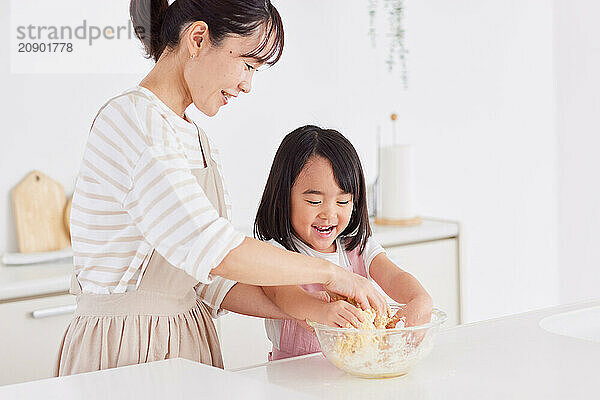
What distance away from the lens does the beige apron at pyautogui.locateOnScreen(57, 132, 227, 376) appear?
1382mm

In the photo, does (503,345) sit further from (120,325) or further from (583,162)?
(583,162)

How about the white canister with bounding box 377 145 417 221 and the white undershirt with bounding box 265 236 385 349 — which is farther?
the white canister with bounding box 377 145 417 221

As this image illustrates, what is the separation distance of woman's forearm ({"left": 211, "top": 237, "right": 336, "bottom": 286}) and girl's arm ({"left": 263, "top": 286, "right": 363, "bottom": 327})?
0.08 metres

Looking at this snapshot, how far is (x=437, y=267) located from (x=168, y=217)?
182 centimetres

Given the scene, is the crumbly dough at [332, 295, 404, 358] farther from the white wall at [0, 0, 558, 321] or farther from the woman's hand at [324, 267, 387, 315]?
the white wall at [0, 0, 558, 321]

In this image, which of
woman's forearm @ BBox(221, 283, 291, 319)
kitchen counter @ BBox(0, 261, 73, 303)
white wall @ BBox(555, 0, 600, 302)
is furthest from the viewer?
white wall @ BBox(555, 0, 600, 302)

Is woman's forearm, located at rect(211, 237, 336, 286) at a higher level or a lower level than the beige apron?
higher

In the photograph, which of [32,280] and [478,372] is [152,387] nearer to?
[478,372]

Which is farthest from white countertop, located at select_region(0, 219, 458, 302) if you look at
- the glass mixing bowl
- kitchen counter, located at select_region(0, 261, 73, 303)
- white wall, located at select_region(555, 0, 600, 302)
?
white wall, located at select_region(555, 0, 600, 302)

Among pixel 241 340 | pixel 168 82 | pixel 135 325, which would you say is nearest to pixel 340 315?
pixel 135 325

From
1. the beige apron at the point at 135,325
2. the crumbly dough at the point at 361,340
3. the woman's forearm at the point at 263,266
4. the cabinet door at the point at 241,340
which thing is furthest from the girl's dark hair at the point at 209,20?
the cabinet door at the point at 241,340

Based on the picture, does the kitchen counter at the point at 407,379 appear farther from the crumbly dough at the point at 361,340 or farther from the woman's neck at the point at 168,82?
the woman's neck at the point at 168,82

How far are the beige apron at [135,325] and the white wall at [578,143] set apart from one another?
261 cm

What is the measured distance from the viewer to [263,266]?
47.6 inches
